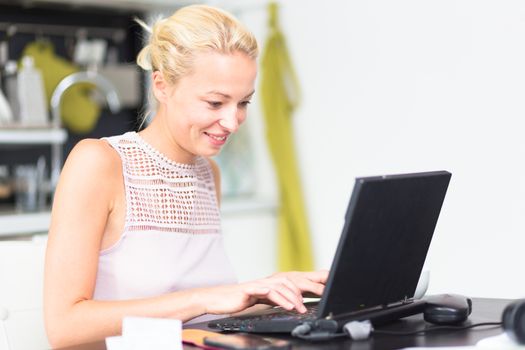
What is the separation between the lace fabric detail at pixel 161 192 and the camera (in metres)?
1.91

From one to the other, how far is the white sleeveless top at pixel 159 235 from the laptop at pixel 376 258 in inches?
14.7

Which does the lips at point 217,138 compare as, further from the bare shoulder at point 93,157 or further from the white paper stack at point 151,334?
the white paper stack at point 151,334

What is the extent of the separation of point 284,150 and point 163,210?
6.64 ft

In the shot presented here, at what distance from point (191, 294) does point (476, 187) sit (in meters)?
1.97

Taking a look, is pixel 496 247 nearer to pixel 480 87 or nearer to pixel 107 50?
pixel 480 87

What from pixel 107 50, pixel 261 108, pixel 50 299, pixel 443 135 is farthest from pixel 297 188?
pixel 50 299

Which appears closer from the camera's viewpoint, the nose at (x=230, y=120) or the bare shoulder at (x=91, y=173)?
the bare shoulder at (x=91, y=173)

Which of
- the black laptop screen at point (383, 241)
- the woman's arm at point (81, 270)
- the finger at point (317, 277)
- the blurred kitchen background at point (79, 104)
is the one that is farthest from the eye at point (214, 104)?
the blurred kitchen background at point (79, 104)

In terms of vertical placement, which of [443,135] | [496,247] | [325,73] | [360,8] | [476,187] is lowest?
[496,247]

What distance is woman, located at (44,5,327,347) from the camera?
1.63 m

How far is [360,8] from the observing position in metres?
3.75

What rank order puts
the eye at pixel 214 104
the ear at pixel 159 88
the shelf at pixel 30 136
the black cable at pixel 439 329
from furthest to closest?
the shelf at pixel 30 136 < the ear at pixel 159 88 < the eye at pixel 214 104 < the black cable at pixel 439 329

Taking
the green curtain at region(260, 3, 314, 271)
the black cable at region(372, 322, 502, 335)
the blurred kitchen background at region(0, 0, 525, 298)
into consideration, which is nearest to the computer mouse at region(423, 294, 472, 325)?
the black cable at region(372, 322, 502, 335)

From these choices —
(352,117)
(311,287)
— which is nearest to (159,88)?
(311,287)
